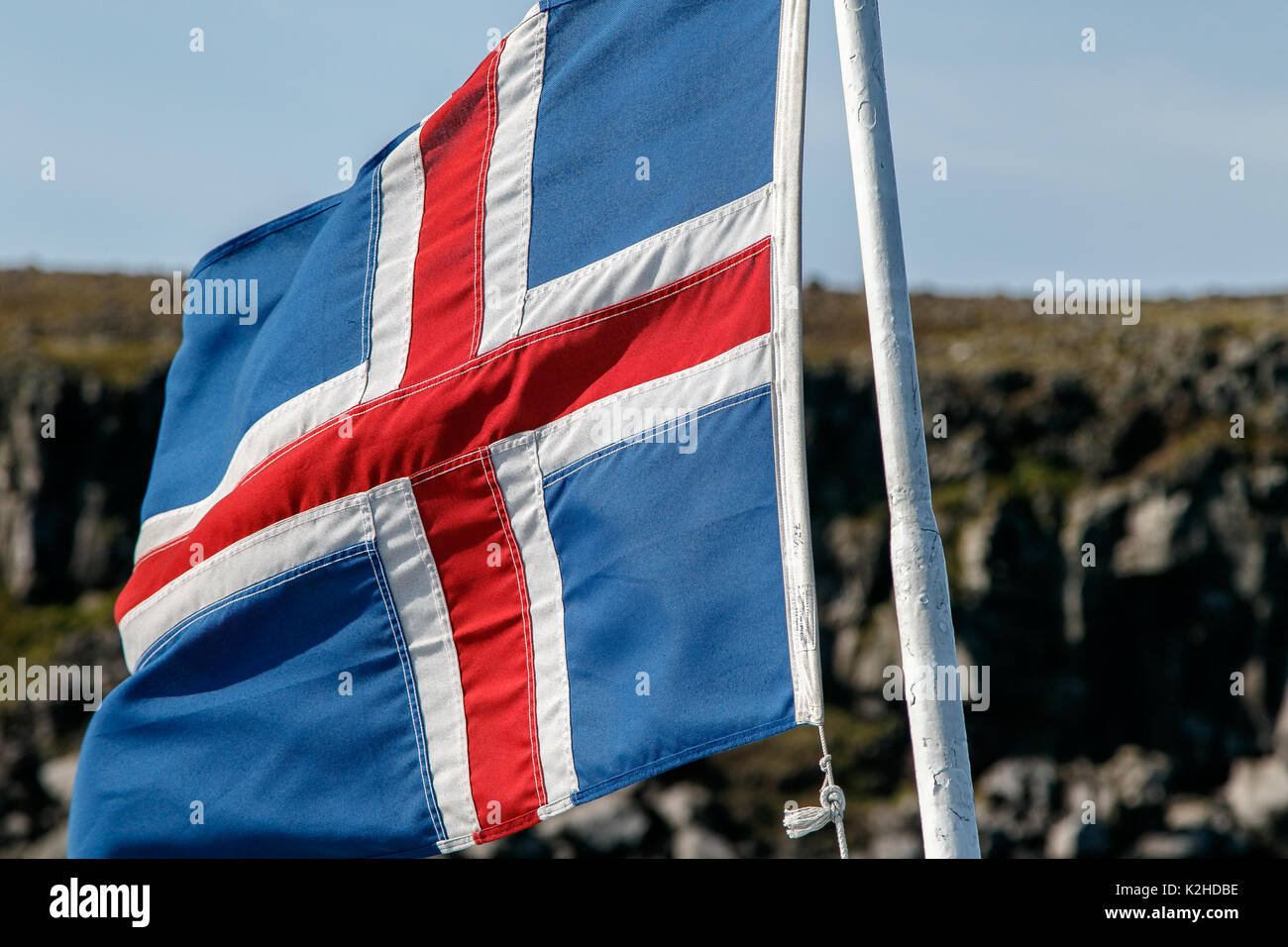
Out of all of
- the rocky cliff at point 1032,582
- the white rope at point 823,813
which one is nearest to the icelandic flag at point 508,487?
the white rope at point 823,813

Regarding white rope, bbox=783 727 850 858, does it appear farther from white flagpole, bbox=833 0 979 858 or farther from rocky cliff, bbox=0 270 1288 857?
rocky cliff, bbox=0 270 1288 857

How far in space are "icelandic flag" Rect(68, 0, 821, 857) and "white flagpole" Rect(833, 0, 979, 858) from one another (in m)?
0.63

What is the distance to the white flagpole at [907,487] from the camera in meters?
5.52

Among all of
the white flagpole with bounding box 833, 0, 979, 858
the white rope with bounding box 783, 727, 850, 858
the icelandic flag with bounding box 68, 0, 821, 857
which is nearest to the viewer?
the white flagpole with bounding box 833, 0, 979, 858

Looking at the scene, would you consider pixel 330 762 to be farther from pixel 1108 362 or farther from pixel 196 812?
pixel 1108 362

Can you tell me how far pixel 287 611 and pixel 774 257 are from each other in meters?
3.22

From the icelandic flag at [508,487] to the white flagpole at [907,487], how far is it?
633 millimetres

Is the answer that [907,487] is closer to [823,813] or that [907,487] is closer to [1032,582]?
[823,813]

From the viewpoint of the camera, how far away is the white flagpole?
5520 millimetres

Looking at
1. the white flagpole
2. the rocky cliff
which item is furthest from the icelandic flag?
the rocky cliff

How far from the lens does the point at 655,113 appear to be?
23.6ft

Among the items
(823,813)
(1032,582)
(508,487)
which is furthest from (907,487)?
(1032,582)

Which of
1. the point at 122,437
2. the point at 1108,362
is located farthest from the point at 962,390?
the point at 122,437

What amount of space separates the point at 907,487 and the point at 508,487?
8.04 ft
